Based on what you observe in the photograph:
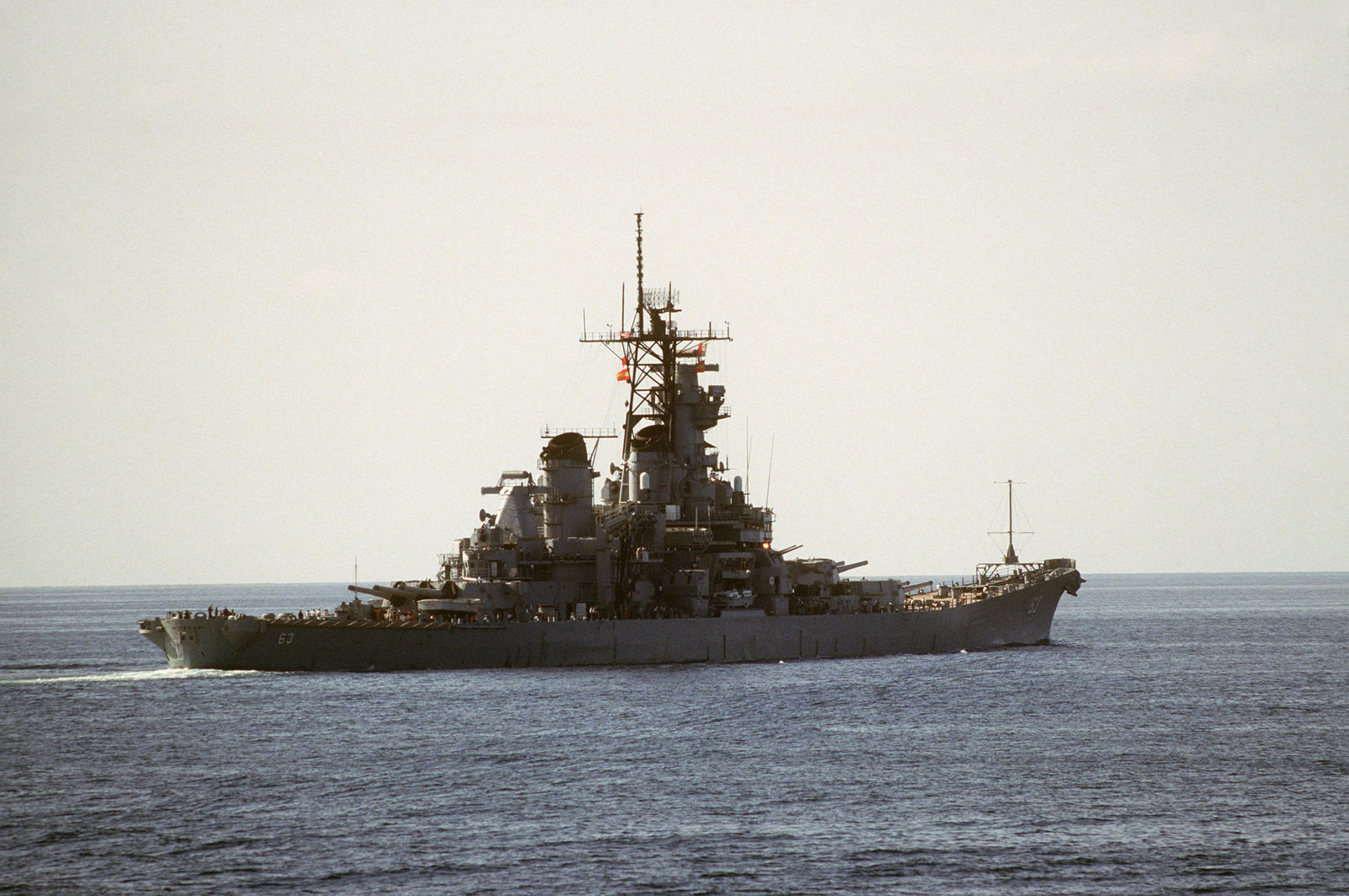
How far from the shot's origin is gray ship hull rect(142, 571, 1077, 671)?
62875 millimetres

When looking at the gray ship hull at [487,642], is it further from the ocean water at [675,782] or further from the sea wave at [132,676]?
the ocean water at [675,782]

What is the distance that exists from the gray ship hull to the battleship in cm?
8

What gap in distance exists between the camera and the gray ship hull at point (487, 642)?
62875 millimetres

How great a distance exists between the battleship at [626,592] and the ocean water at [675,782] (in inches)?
61.3

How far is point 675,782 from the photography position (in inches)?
1626

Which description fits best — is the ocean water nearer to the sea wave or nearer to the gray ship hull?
the sea wave

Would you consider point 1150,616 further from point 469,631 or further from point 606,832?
point 606,832

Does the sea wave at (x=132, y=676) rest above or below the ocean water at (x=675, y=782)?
above

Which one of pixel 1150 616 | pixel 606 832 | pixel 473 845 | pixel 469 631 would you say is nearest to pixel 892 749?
pixel 606 832

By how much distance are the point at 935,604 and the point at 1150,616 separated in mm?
81522

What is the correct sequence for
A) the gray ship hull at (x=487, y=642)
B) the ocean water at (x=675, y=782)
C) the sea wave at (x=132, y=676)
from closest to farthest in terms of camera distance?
the ocean water at (x=675, y=782), the gray ship hull at (x=487, y=642), the sea wave at (x=132, y=676)

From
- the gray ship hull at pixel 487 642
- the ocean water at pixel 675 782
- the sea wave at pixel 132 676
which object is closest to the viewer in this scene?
the ocean water at pixel 675 782

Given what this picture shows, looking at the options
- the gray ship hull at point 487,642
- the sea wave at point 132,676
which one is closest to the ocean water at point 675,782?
the sea wave at point 132,676

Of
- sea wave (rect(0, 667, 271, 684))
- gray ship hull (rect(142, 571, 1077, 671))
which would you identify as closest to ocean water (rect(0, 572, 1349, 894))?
sea wave (rect(0, 667, 271, 684))
